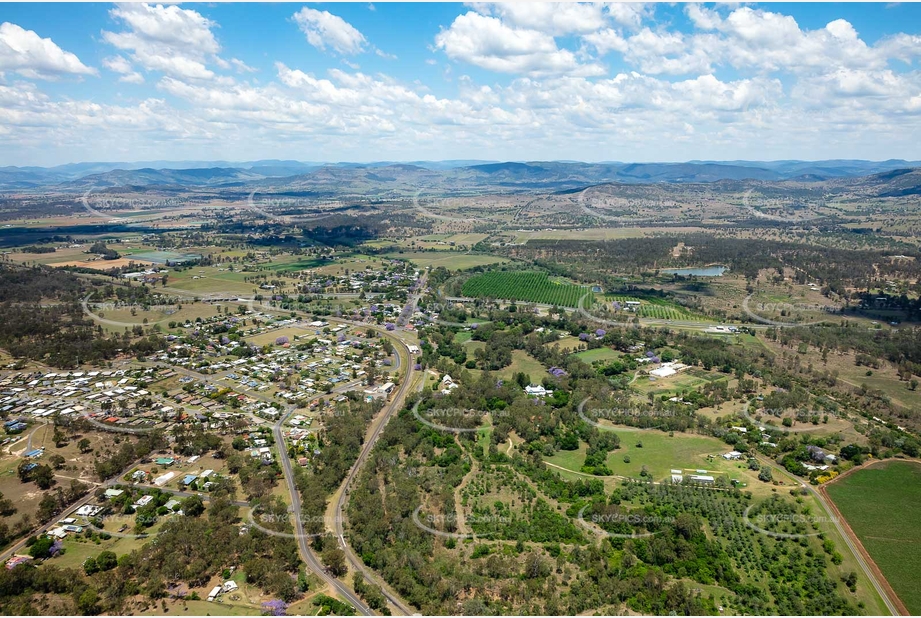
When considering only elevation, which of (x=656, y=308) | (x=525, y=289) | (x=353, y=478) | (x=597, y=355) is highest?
(x=525, y=289)

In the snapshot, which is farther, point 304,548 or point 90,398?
point 90,398

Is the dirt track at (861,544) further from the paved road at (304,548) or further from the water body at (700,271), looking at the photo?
the water body at (700,271)

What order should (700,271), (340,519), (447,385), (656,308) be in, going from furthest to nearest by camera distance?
(700,271) < (656,308) < (447,385) < (340,519)

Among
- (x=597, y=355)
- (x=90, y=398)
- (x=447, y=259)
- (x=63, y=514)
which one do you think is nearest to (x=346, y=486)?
(x=63, y=514)

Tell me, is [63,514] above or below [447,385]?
below

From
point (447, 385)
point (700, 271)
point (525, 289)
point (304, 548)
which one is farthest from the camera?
point (700, 271)

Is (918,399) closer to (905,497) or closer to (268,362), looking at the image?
(905,497)

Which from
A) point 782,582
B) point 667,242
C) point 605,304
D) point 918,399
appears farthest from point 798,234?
point 782,582

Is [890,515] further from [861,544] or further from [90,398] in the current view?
[90,398]
